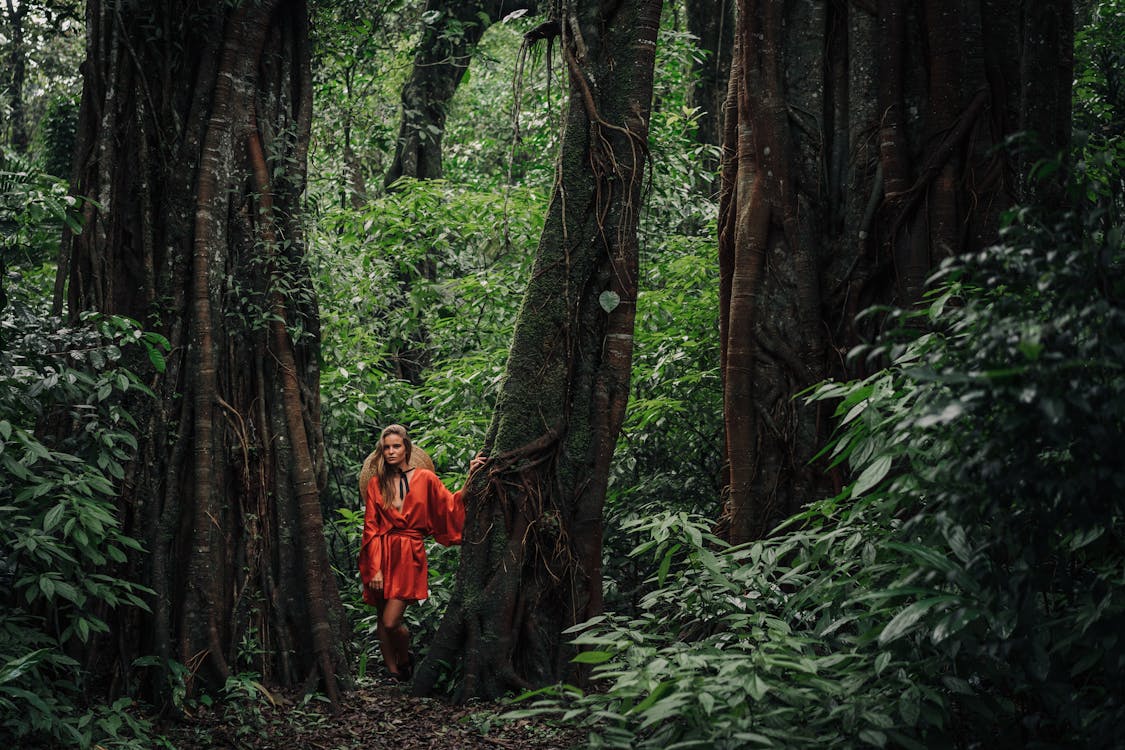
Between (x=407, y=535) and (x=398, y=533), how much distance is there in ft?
0.23

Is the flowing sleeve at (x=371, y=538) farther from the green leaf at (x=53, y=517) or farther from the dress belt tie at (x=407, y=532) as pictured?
the green leaf at (x=53, y=517)

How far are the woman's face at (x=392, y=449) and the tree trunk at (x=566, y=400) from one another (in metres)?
1.12

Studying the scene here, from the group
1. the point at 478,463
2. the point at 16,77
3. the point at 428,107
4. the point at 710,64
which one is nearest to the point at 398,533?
the point at 478,463

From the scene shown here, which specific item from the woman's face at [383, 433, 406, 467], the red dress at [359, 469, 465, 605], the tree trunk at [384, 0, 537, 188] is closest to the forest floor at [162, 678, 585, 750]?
the red dress at [359, 469, 465, 605]

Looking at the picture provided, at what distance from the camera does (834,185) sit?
6477 mm

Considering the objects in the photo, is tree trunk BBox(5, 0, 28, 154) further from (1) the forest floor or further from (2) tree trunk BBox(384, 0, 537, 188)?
(1) the forest floor

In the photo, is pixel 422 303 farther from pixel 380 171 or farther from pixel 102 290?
pixel 380 171

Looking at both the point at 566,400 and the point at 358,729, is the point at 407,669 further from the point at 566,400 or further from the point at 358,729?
the point at 566,400

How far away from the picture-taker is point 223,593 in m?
5.93

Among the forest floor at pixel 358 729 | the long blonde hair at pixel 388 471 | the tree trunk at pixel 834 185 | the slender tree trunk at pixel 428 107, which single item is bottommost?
the forest floor at pixel 358 729

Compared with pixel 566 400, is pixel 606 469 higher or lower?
lower

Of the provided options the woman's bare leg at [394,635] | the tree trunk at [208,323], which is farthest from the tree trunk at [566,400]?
the tree trunk at [208,323]

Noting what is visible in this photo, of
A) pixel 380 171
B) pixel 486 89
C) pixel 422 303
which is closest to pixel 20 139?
pixel 380 171

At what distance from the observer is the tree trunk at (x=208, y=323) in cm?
580
